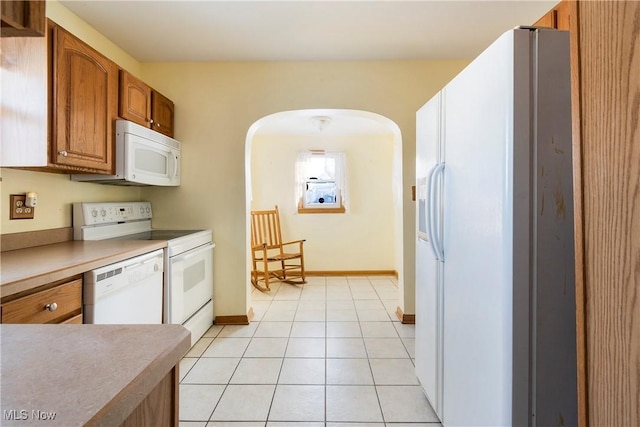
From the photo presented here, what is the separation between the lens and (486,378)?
3.31 feet

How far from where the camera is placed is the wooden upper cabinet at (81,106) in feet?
4.96

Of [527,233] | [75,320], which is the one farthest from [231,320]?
[527,233]

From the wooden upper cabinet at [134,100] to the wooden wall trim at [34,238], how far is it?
0.85 m

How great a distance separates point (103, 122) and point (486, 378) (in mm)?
2396

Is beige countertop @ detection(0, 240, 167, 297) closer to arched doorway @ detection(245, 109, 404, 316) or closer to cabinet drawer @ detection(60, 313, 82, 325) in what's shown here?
cabinet drawer @ detection(60, 313, 82, 325)

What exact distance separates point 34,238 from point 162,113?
4.23 feet

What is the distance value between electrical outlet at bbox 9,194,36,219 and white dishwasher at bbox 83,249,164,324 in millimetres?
638

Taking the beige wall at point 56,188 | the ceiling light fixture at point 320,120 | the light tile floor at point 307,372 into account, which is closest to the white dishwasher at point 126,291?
the light tile floor at point 307,372

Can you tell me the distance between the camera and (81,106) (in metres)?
1.67

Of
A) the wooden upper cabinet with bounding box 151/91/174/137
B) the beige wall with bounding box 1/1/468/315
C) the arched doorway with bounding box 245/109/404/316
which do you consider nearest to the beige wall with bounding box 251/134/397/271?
the arched doorway with bounding box 245/109/404/316

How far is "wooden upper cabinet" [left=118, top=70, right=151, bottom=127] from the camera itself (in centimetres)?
200

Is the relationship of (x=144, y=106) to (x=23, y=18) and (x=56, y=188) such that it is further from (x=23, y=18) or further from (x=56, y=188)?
(x=23, y=18)

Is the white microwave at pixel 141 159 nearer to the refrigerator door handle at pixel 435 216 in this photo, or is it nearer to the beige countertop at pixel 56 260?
the beige countertop at pixel 56 260

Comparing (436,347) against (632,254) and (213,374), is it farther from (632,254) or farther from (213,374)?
(213,374)
